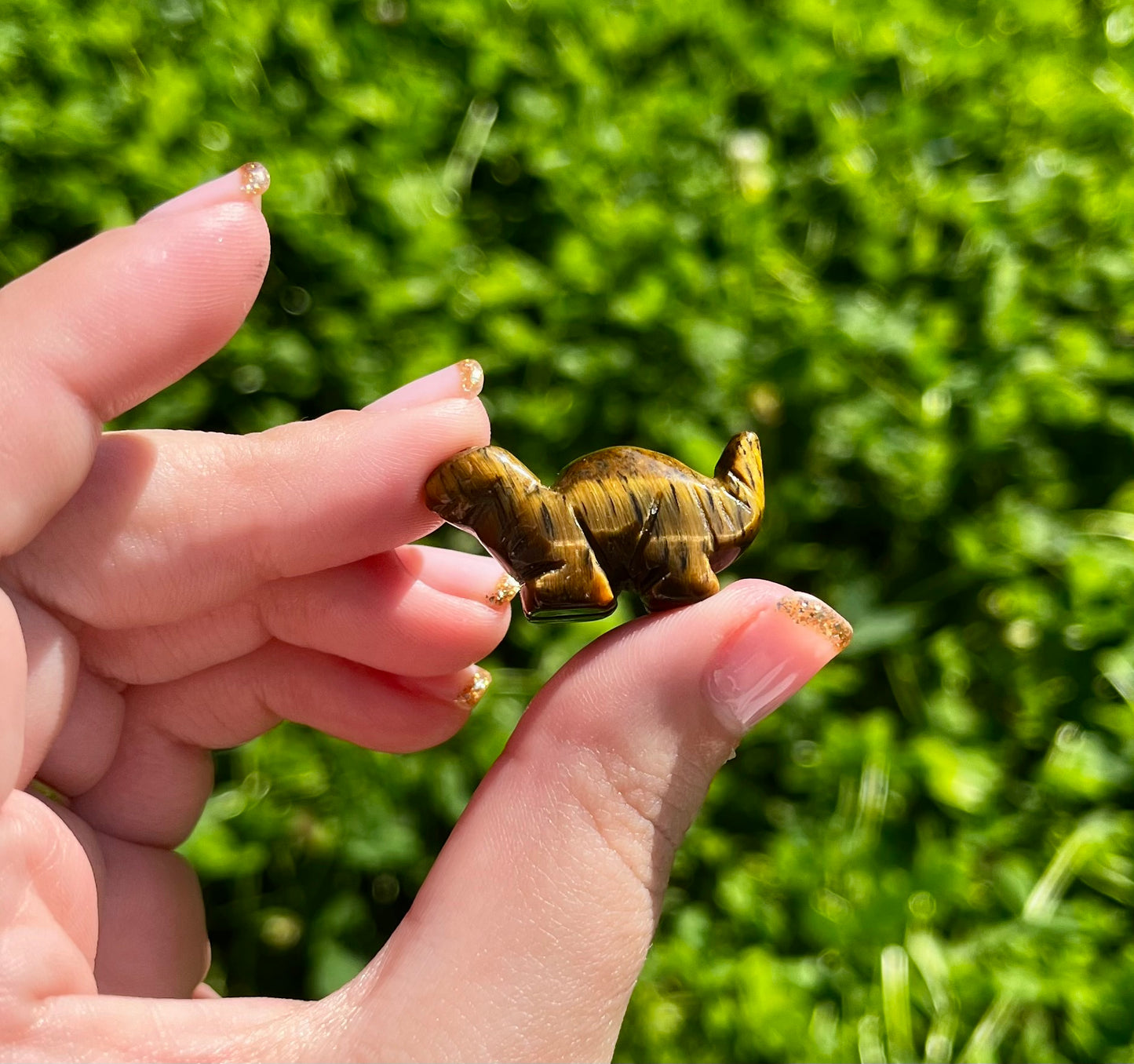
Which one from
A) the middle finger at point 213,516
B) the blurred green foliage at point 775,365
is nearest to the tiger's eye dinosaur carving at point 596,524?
the middle finger at point 213,516

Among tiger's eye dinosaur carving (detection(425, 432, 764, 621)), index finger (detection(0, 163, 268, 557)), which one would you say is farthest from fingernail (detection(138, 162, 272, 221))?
tiger's eye dinosaur carving (detection(425, 432, 764, 621))

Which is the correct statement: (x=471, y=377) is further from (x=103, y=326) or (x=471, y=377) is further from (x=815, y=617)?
(x=815, y=617)

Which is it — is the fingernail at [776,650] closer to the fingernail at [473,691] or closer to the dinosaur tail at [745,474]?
the dinosaur tail at [745,474]

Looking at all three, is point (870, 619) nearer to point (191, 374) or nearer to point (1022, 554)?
point (1022, 554)

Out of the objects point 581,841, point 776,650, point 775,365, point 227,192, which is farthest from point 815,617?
point 775,365

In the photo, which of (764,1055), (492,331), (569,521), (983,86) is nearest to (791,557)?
(492,331)

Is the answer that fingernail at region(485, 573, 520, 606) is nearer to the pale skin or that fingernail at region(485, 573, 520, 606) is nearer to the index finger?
the pale skin

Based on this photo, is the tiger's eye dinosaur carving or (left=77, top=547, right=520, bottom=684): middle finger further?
(left=77, top=547, right=520, bottom=684): middle finger
